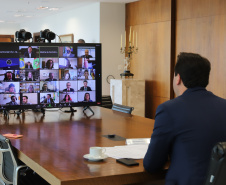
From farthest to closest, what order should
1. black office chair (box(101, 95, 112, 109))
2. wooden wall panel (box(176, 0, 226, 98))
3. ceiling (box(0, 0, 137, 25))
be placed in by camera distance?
ceiling (box(0, 0, 137, 25)) → wooden wall panel (box(176, 0, 226, 98)) → black office chair (box(101, 95, 112, 109))

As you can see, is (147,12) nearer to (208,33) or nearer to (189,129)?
(208,33)

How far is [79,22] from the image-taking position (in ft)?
35.6

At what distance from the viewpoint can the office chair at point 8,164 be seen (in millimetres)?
2543

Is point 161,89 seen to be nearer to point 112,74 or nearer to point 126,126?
point 112,74

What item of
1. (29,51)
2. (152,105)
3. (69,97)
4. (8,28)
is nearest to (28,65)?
(29,51)

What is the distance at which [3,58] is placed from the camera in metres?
3.88

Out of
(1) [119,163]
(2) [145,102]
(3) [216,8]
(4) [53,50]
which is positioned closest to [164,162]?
(1) [119,163]

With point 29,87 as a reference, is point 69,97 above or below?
below

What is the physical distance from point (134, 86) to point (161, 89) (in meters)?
0.58

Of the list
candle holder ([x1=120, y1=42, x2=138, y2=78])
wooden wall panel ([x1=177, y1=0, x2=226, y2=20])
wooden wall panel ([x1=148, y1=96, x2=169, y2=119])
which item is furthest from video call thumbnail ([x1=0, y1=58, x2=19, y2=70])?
wooden wall panel ([x1=148, y1=96, x2=169, y2=119])

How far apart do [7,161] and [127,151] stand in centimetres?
91

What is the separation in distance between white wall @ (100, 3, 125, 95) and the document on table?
723 cm

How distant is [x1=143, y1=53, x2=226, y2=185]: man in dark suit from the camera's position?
1.89 metres

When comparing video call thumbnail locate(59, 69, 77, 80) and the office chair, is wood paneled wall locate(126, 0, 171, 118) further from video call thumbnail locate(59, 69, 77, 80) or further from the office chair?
the office chair
